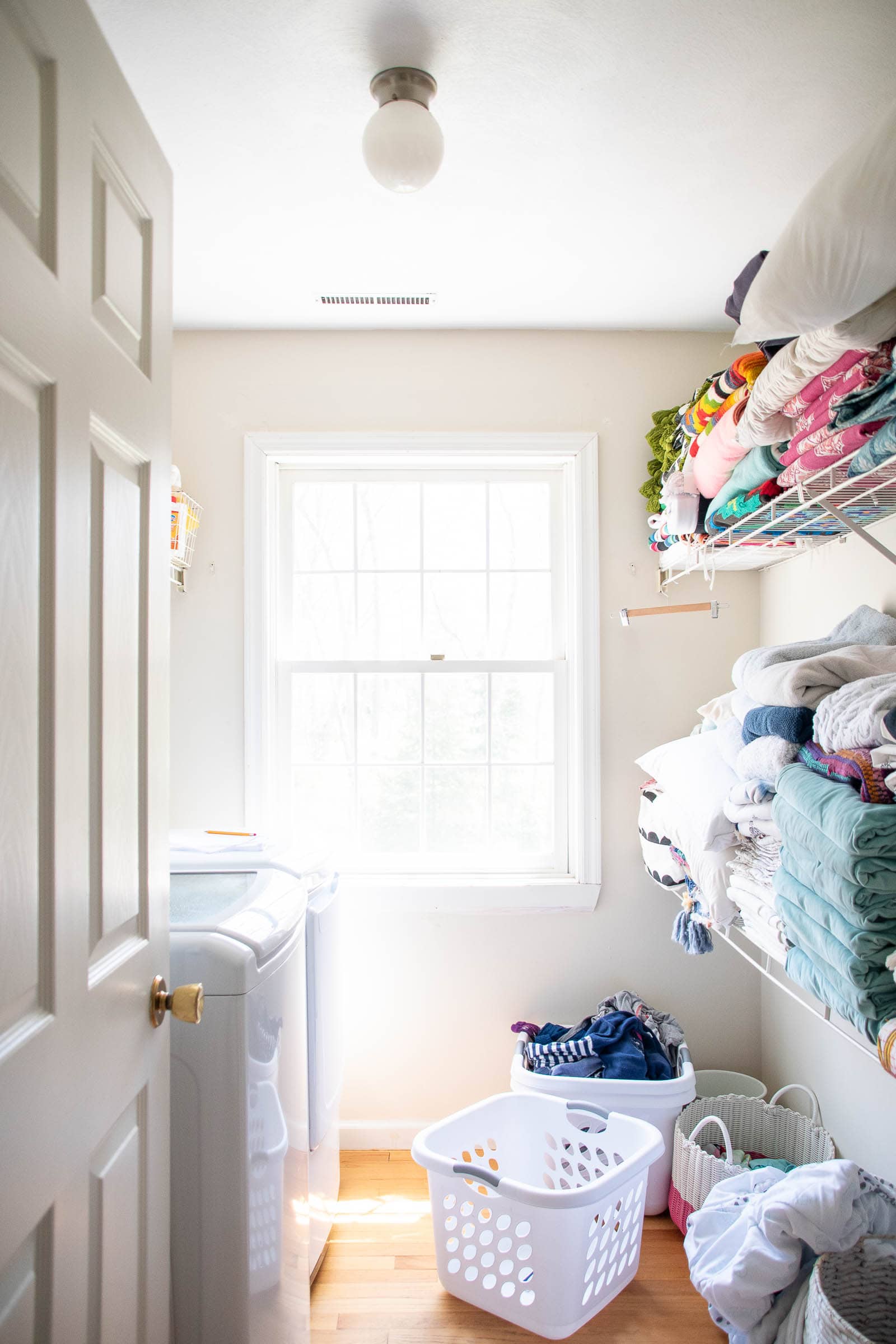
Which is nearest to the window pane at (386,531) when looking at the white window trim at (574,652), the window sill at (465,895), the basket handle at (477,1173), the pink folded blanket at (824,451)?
the white window trim at (574,652)

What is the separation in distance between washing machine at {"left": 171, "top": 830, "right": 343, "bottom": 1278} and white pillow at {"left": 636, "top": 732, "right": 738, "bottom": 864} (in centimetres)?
85

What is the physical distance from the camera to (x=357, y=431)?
2545 mm

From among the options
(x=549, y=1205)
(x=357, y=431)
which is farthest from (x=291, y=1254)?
(x=357, y=431)

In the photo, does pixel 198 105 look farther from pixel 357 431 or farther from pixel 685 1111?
pixel 685 1111

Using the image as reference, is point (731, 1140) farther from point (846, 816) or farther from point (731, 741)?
point (846, 816)

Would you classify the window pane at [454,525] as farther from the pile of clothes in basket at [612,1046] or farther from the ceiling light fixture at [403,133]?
the pile of clothes in basket at [612,1046]

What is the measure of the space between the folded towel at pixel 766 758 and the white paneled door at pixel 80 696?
0.99 metres

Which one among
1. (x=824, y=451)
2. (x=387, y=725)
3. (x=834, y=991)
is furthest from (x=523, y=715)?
(x=834, y=991)

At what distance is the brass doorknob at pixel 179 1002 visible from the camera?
1093mm

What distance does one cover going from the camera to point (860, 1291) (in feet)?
4.75

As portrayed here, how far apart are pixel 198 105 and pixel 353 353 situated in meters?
1.01

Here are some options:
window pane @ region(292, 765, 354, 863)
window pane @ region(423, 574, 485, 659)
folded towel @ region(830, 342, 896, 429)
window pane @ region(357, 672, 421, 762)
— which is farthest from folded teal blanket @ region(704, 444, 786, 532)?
window pane @ region(292, 765, 354, 863)

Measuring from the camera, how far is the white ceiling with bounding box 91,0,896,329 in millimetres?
1369

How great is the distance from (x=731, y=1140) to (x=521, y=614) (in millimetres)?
1584
